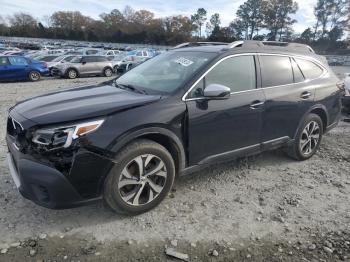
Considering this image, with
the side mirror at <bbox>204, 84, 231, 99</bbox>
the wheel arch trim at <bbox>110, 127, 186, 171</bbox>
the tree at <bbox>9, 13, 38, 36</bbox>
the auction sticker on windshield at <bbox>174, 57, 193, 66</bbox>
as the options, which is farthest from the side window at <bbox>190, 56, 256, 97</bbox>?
the tree at <bbox>9, 13, 38, 36</bbox>

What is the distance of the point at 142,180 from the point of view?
340 centimetres

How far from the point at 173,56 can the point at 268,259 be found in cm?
280

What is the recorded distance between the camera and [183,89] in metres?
3.62

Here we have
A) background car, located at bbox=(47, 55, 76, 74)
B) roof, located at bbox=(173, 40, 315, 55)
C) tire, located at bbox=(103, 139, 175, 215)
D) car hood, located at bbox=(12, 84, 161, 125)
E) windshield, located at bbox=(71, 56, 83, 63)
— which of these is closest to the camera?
car hood, located at bbox=(12, 84, 161, 125)

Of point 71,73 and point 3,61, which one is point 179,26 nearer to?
→ point 71,73

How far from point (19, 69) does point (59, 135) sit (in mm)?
15394

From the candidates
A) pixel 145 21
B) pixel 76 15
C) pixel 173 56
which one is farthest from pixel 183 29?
pixel 173 56

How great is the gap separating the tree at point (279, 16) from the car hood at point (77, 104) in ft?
276

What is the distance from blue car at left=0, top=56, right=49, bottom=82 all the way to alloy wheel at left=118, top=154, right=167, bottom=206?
49.3 ft

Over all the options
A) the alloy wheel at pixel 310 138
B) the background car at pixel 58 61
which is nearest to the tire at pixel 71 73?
the background car at pixel 58 61

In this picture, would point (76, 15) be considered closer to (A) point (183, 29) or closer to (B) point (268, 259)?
(A) point (183, 29)

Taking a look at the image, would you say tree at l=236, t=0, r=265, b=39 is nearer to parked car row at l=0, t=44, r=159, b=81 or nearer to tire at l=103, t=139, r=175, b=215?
parked car row at l=0, t=44, r=159, b=81

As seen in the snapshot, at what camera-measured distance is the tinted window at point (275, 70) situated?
173 inches

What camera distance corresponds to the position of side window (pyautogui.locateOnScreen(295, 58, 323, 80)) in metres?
4.97
